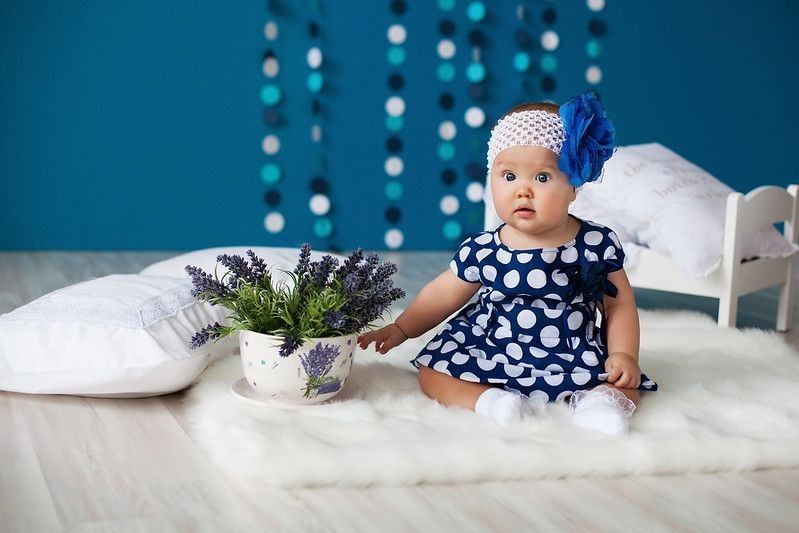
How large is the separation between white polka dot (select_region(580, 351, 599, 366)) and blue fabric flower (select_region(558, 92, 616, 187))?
11.2 inches

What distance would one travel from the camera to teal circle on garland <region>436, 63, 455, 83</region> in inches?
151

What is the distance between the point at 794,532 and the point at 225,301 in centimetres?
89

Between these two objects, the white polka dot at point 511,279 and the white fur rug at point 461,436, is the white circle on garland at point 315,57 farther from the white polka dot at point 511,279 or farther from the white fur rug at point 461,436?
the white polka dot at point 511,279

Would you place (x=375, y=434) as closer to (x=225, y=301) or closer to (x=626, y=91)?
(x=225, y=301)

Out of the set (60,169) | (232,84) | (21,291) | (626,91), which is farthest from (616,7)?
(21,291)

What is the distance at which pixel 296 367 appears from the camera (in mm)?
1520

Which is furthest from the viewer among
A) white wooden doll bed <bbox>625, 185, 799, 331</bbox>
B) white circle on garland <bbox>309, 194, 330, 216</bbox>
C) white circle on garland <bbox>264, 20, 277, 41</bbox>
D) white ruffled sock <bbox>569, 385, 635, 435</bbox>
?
white circle on garland <bbox>309, 194, 330, 216</bbox>

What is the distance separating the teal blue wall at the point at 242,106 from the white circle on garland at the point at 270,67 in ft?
0.13

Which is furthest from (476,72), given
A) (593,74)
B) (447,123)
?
(593,74)

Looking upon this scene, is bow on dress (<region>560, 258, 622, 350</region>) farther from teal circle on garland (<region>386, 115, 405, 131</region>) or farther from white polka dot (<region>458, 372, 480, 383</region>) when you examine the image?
teal circle on garland (<region>386, 115, 405, 131</region>)

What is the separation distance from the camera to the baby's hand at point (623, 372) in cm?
157

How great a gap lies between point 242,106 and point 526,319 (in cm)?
224

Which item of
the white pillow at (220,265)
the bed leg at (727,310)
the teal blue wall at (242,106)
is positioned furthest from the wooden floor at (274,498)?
the teal blue wall at (242,106)

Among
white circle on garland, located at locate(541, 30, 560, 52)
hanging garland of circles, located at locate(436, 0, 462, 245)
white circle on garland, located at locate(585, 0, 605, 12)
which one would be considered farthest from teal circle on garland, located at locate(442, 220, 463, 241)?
white circle on garland, located at locate(585, 0, 605, 12)
